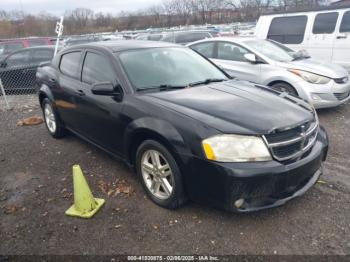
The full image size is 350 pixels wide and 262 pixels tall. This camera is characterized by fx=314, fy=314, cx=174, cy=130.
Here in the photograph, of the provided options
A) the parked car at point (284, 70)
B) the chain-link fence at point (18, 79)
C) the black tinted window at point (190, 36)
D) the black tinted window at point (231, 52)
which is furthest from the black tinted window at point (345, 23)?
the black tinted window at point (190, 36)

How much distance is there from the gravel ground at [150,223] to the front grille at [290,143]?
68 centimetres

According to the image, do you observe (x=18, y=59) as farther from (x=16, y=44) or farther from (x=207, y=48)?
(x=207, y=48)

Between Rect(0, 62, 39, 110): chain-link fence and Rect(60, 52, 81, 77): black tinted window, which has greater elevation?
Rect(60, 52, 81, 77): black tinted window

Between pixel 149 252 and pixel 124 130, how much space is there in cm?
136

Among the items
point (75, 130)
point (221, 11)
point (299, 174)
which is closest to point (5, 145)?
point (75, 130)

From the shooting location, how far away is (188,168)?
2861 millimetres

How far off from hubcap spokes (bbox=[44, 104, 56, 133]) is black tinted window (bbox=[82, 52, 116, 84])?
1.56m

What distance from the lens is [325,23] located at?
26.8 ft

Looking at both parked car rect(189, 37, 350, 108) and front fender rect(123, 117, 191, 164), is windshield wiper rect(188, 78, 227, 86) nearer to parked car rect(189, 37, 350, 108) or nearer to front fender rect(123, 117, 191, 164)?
front fender rect(123, 117, 191, 164)

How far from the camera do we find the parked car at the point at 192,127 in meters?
2.70

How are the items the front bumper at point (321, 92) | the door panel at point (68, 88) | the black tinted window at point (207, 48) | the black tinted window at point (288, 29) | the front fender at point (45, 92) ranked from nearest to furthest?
the door panel at point (68, 88) → the front fender at point (45, 92) → the front bumper at point (321, 92) → the black tinted window at point (207, 48) → the black tinted window at point (288, 29)

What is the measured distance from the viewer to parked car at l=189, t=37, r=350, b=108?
600 cm

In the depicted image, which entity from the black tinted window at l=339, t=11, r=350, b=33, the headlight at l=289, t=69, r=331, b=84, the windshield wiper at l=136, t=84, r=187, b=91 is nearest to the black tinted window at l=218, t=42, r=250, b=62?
the headlight at l=289, t=69, r=331, b=84

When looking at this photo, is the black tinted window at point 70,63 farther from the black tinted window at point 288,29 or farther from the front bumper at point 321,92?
the black tinted window at point 288,29
